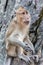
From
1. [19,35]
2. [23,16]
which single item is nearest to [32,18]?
[19,35]

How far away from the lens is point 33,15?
7.34 m

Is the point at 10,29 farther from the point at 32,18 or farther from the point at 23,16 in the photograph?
the point at 32,18

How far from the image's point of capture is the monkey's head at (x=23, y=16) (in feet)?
19.8

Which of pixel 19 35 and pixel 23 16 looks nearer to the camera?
pixel 23 16

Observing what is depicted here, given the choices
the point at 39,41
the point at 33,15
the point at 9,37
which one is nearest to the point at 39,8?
the point at 33,15

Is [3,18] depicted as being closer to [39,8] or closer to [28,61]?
[39,8]

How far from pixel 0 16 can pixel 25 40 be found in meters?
1.92

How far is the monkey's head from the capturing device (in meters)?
6.03

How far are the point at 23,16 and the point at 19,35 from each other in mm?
429

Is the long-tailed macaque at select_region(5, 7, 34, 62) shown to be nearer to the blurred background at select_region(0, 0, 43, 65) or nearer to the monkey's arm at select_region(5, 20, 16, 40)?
the monkey's arm at select_region(5, 20, 16, 40)

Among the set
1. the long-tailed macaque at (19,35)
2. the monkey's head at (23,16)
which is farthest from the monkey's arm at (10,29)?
the monkey's head at (23,16)

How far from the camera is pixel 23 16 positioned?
6090mm

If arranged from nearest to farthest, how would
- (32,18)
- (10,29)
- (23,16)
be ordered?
(23,16), (10,29), (32,18)

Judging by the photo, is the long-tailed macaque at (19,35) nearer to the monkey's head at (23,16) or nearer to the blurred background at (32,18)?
the monkey's head at (23,16)
